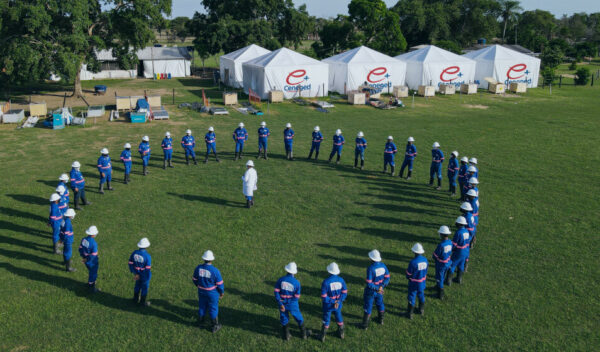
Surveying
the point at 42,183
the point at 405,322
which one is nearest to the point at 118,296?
the point at 405,322

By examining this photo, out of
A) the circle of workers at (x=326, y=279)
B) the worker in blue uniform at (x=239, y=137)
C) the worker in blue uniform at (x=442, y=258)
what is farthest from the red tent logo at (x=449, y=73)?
the worker in blue uniform at (x=442, y=258)

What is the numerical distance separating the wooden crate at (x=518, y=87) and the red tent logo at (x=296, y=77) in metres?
22.5

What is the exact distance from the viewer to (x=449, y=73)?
42.7m

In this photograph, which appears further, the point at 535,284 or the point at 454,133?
the point at 454,133

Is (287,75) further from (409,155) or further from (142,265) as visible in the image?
(142,265)

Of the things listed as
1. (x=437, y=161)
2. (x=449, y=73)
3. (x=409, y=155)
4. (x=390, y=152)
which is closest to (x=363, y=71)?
(x=449, y=73)

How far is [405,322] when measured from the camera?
925 cm

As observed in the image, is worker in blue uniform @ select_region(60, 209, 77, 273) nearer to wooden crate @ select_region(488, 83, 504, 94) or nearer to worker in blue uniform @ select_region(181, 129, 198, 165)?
worker in blue uniform @ select_region(181, 129, 198, 165)

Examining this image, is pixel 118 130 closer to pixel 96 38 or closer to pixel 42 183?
pixel 42 183

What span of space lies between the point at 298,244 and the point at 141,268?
480 cm

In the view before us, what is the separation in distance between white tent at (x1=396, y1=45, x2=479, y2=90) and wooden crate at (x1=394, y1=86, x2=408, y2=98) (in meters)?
3.65

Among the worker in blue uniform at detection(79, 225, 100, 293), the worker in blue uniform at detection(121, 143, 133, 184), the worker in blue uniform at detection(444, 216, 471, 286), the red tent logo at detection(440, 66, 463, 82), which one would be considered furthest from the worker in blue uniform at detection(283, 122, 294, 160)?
the red tent logo at detection(440, 66, 463, 82)

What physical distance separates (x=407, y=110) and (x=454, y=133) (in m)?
8.14

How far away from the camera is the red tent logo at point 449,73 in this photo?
4250cm
